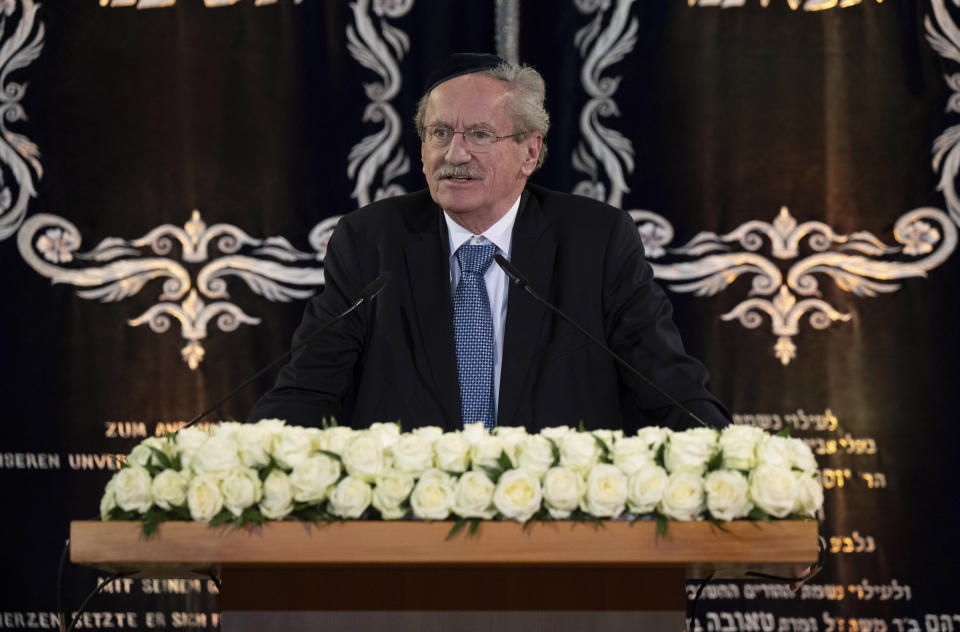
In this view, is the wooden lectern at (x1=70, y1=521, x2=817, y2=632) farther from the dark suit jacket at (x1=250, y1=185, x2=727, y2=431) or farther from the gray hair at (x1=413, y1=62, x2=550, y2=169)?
the gray hair at (x1=413, y1=62, x2=550, y2=169)

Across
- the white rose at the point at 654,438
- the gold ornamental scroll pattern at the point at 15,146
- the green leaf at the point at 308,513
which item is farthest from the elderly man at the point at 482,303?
the gold ornamental scroll pattern at the point at 15,146

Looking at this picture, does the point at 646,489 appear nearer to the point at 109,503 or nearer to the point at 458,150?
the point at 109,503

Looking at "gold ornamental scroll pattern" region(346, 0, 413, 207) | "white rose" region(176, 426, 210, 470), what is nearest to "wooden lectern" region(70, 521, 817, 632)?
"white rose" region(176, 426, 210, 470)

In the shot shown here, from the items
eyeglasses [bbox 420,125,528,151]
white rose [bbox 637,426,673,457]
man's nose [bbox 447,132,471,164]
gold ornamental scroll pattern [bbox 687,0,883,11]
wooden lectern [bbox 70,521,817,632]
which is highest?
gold ornamental scroll pattern [bbox 687,0,883,11]

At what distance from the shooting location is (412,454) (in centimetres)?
155

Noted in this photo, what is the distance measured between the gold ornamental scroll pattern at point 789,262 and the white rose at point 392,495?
2.22m

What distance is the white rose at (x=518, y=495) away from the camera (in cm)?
148

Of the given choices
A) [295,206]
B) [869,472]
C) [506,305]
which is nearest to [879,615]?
[869,472]

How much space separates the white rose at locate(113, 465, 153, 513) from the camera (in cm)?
153

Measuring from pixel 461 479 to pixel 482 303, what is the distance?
96 cm

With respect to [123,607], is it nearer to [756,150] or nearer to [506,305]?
[506,305]

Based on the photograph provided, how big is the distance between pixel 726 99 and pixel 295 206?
1.40 metres

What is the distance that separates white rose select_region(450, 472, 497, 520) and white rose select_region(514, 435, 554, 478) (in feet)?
0.21

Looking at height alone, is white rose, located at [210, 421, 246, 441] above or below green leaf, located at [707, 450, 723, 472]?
above
